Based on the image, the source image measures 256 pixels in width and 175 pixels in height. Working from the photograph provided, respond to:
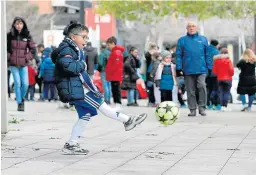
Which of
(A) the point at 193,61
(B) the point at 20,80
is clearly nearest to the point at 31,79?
(B) the point at 20,80

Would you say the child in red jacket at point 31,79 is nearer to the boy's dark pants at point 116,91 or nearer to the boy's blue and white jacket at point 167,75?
the boy's dark pants at point 116,91

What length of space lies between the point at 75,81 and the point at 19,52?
22.9ft

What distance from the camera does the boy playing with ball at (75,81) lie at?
8961 mm

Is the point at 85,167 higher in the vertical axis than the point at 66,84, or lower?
lower

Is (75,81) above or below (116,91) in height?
above

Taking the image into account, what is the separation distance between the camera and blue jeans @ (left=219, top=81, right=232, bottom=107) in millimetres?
18803

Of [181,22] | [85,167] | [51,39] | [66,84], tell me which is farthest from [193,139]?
[181,22]

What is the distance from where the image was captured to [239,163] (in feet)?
26.8

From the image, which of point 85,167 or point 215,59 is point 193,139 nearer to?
point 85,167

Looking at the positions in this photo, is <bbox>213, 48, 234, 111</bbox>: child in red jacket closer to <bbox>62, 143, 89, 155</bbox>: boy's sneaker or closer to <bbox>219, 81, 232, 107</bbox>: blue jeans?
<bbox>219, 81, 232, 107</bbox>: blue jeans

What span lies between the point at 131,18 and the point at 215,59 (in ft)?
62.7

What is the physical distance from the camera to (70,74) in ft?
29.5

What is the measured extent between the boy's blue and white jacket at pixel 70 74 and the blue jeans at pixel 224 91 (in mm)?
9990

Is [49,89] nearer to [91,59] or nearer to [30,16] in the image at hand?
[91,59]
